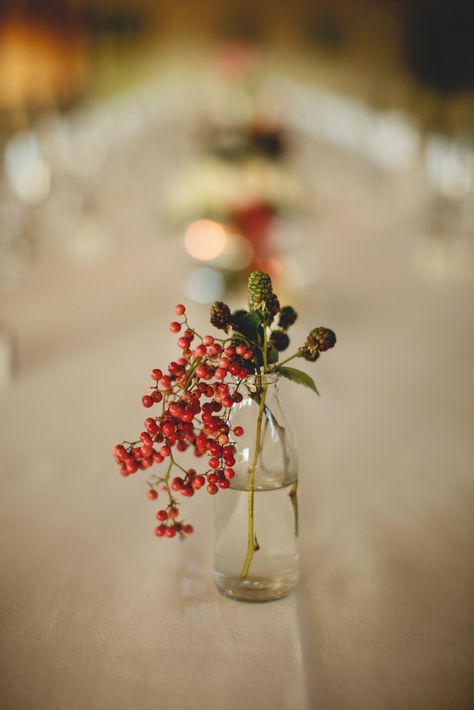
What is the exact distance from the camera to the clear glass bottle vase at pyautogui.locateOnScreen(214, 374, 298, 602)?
2.19 ft

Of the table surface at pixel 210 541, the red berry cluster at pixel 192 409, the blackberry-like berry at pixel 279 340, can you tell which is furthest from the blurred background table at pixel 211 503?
the blackberry-like berry at pixel 279 340

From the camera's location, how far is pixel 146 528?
2.78 feet

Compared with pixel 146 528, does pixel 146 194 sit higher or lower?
higher

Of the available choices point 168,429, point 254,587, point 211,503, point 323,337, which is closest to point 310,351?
point 323,337

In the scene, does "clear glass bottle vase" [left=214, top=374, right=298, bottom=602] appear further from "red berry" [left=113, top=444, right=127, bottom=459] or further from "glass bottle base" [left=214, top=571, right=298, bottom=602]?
"red berry" [left=113, top=444, right=127, bottom=459]

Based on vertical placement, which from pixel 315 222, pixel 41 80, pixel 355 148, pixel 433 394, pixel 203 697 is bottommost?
pixel 203 697

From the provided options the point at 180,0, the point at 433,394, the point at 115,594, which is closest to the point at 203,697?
the point at 115,594

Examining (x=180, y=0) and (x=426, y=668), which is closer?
(x=426, y=668)

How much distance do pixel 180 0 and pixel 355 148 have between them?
831cm

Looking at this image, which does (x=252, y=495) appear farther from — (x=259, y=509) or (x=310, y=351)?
(x=310, y=351)

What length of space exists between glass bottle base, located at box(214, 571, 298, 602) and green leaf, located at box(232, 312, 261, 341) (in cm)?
25

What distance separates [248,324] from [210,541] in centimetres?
31

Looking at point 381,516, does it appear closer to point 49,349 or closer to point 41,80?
point 49,349

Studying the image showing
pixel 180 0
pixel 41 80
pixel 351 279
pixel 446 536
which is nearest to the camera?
pixel 446 536
